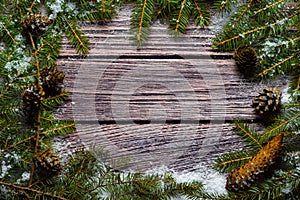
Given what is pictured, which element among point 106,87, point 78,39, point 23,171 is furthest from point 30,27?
point 23,171

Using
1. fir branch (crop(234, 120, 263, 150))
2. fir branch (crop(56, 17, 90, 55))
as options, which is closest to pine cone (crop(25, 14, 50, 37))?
fir branch (crop(56, 17, 90, 55))

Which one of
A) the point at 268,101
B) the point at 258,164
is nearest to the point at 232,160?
the point at 258,164

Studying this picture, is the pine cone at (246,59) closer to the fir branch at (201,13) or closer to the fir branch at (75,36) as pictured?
the fir branch at (201,13)

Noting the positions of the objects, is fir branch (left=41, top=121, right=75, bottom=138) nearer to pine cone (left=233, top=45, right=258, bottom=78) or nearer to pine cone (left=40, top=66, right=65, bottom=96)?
pine cone (left=40, top=66, right=65, bottom=96)

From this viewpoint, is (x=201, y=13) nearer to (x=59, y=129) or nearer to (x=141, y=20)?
(x=141, y=20)

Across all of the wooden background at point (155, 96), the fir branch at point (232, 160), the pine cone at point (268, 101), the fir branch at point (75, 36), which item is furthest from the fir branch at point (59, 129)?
the pine cone at point (268, 101)
